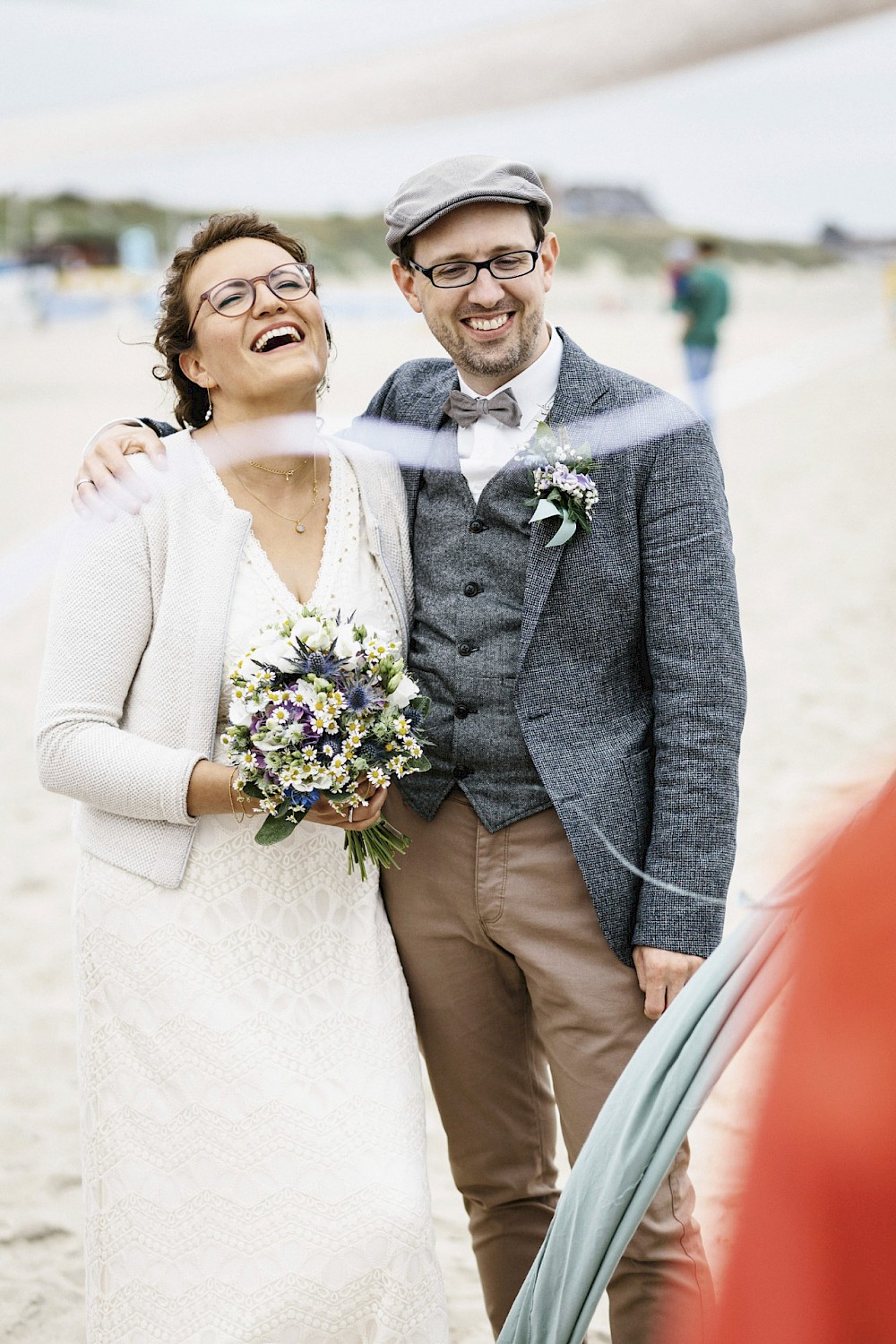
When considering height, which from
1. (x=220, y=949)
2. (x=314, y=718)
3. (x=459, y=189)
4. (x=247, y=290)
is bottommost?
(x=220, y=949)

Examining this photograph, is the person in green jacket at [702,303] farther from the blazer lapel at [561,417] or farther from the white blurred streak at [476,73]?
the white blurred streak at [476,73]

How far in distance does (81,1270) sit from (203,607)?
6.41 ft

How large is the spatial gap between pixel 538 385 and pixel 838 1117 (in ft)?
5.90

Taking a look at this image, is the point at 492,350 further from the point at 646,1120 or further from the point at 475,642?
the point at 646,1120

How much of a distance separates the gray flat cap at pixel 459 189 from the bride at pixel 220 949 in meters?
0.21

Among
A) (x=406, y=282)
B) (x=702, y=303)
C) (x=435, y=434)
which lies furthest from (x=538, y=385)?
(x=702, y=303)

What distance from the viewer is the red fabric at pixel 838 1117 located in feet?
2.15

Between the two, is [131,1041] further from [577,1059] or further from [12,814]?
[12,814]

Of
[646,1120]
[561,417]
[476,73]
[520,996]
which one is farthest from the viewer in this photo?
[520,996]

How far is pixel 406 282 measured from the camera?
238 cm

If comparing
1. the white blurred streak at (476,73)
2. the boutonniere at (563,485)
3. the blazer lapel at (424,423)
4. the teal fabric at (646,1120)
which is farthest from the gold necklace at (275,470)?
the teal fabric at (646,1120)

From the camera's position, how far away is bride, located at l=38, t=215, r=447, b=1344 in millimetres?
2129

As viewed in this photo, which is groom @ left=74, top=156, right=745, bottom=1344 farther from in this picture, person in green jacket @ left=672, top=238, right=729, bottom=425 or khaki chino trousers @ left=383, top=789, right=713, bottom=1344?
person in green jacket @ left=672, top=238, right=729, bottom=425

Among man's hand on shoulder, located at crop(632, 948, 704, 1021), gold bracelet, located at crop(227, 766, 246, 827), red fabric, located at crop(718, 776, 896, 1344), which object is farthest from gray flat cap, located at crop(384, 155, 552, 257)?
red fabric, located at crop(718, 776, 896, 1344)
